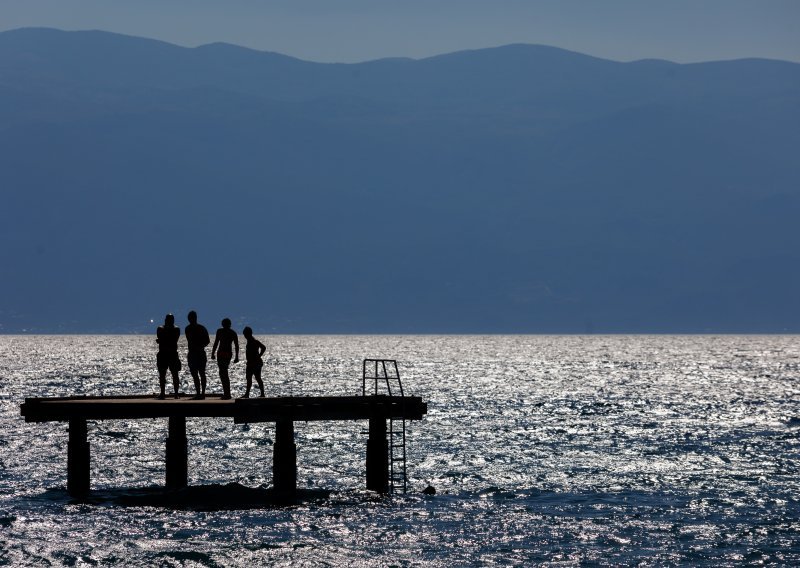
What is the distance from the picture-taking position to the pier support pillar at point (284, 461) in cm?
3797

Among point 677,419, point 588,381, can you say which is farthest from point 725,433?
point 588,381

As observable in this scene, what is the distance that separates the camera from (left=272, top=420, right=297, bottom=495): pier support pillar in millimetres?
37969

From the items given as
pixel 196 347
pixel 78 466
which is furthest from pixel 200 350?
pixel 78 466

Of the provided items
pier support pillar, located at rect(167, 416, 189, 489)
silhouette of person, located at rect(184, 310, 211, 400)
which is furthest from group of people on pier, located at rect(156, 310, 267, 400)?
pier support pillar, located at rect(167, 416, 189, 489)

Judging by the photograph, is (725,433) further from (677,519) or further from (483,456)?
(677,519)

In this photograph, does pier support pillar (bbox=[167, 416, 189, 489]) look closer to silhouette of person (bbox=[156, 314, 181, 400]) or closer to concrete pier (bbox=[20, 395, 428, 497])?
concrete pier (bbox=[20, 395, 428, 497])

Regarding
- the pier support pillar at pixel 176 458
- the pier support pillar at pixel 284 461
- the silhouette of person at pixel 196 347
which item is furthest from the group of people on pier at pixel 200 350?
the pier support pillar at pixel 176 458

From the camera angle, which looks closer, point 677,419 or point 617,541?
point 617,541

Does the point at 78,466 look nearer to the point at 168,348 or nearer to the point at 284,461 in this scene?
the point at 168,348

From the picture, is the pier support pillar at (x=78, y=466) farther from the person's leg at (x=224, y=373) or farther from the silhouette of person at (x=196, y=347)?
the person's leg at (x=224, y=373)

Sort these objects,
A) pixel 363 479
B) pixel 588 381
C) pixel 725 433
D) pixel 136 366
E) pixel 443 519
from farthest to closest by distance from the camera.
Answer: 1. pixel 136 366
2. pixel 588 381
3. pixel 725 433
4. pixel 363 479
5. pixel 443 519

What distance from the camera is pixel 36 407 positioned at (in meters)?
37.1

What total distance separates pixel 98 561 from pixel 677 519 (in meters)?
15.8

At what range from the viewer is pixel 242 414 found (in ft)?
117
